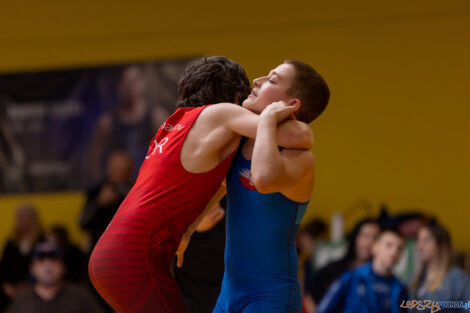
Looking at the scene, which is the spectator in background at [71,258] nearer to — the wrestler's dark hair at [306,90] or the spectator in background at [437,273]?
the spectator in background at [437,273]

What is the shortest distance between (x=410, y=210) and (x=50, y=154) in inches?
169

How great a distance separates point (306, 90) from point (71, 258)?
5.44 meters

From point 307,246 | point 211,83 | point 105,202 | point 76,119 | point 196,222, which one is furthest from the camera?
point 76,119

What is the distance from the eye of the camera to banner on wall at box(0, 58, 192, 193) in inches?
334

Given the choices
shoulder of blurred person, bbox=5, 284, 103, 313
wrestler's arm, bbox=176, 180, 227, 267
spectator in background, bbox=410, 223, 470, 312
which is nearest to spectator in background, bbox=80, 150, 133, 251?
shoulder of blurred person, bbox=5, 284, 103, 313

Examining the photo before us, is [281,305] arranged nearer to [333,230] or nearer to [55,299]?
[55,299]

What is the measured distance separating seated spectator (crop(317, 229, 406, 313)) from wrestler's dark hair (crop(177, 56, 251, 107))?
283 cm

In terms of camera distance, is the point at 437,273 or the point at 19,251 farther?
the point at 19,251

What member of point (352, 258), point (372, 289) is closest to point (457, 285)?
point (372, 289)

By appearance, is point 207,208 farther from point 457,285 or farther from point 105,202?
point 105,202

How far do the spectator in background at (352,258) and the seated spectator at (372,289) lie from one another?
0.83 metres

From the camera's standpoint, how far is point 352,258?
652cm

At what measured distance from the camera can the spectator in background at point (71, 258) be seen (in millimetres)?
7523

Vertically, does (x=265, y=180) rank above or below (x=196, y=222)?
above
